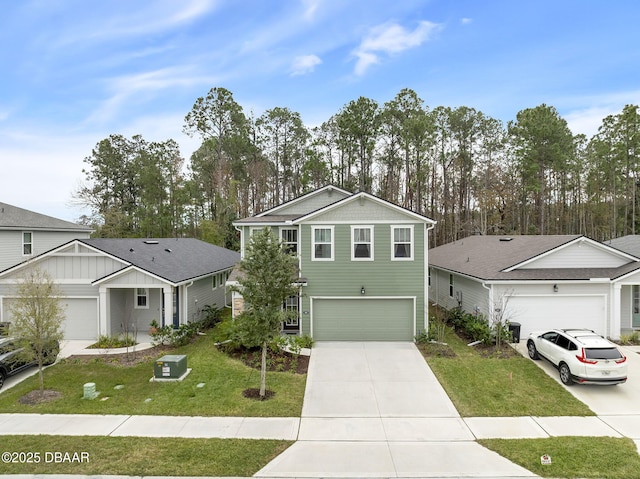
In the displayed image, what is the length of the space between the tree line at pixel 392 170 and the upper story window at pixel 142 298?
15950mm

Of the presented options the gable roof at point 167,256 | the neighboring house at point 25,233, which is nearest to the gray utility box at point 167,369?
the gable roof at point 167,256

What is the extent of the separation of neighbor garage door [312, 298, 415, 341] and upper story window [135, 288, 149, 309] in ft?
27.1

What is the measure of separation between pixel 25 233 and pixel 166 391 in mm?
18566

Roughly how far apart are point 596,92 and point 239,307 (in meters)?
24.2

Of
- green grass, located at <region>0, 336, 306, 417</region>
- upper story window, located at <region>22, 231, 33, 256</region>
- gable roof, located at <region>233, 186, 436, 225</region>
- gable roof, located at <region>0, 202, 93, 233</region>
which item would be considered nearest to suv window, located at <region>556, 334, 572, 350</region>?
gable roof, located at <region>233, 186, 436, 225</region>

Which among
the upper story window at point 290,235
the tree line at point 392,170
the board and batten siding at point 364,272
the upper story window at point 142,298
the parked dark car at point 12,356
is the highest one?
the tree line at point 392,170

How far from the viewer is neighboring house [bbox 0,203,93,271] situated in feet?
68.1

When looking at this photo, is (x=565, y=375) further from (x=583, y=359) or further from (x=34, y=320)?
(x=34, y=320)

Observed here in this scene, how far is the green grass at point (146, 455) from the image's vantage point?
656 cm

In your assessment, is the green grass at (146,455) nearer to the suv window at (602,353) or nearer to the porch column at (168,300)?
the porch column at (168,300)

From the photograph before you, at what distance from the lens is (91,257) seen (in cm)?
1552

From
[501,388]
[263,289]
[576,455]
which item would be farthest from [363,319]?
[576,455]

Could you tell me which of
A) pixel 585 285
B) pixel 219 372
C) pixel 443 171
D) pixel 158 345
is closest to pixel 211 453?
pixel 219 372

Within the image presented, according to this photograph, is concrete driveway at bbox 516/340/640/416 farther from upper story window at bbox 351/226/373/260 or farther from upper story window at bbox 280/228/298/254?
upper story window at bbox 280/228/298/254
